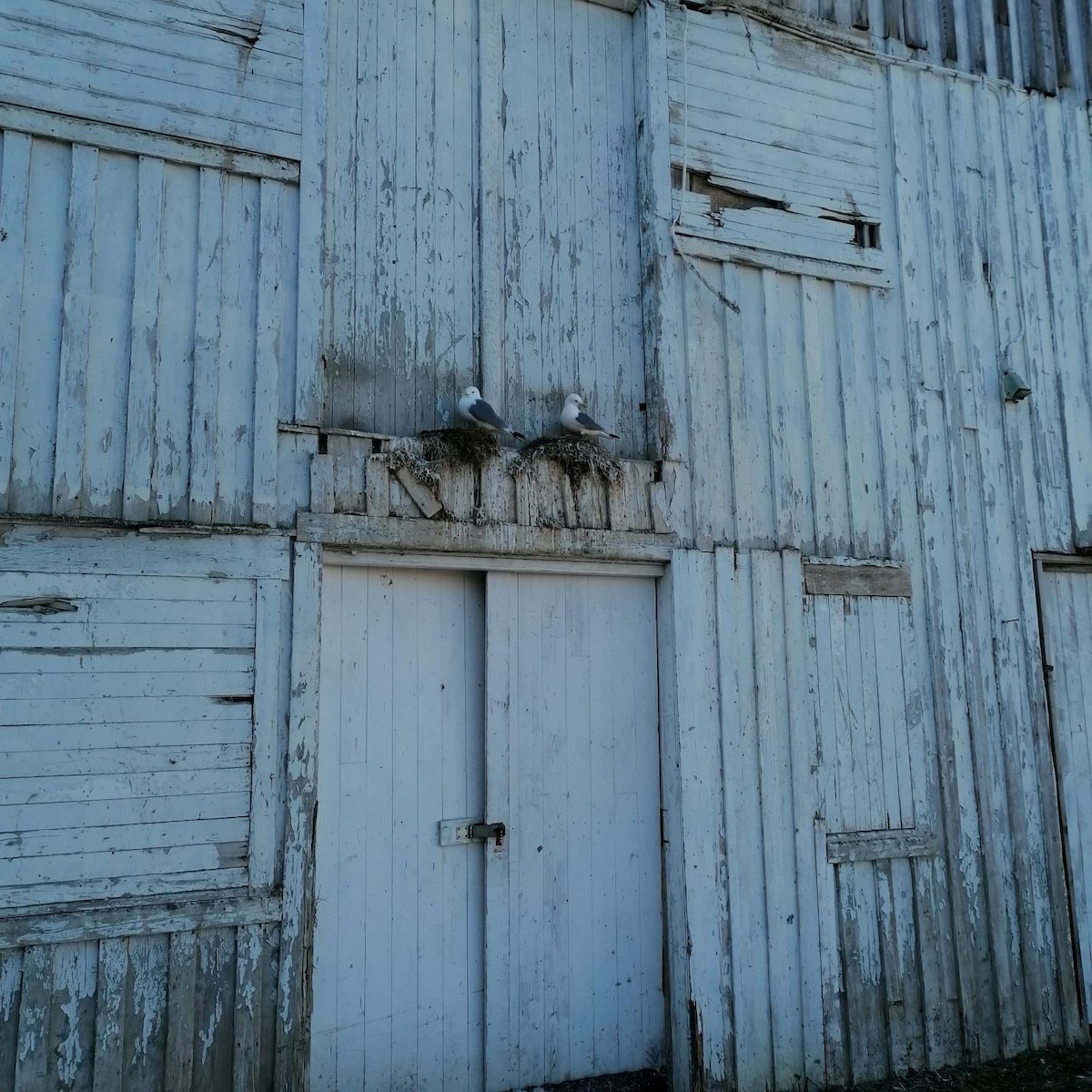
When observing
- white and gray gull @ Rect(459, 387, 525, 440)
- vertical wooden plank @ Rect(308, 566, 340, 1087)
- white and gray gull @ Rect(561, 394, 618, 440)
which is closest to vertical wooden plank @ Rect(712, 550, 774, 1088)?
white and gray gull @ Rect(561, 394, 618, 440)

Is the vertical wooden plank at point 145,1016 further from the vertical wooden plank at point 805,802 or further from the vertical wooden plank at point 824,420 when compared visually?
the vertical wooden plank at point 824,420

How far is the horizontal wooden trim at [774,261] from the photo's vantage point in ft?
16.0

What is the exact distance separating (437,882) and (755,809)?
161cm

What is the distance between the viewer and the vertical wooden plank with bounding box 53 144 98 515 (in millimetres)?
3580

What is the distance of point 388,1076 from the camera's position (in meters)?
3.94

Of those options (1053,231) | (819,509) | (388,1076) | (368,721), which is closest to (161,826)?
(368,721)

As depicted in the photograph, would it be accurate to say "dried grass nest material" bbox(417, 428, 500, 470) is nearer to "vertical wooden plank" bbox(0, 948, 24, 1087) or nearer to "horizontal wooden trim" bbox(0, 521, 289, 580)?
"horizontal wooden trim" bbox(0, 521, 289, 580)

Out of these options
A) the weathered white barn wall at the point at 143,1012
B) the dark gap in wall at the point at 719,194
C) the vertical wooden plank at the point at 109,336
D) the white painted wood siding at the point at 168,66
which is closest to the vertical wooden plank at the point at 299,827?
the weathered white barn wall at the point at 143,1012

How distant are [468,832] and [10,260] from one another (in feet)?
10.1

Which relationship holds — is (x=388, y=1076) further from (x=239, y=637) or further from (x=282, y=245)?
(x=282, y=245)

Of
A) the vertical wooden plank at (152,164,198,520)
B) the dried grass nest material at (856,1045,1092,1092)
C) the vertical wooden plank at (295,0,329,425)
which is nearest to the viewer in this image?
the vertical wooden plank at (152,164,198,520)

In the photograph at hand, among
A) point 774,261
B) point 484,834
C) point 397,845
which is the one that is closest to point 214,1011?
point 397,845

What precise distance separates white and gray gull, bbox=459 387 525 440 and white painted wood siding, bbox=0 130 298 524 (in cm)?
78

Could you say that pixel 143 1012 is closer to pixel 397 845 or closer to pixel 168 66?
pixel 397 845
